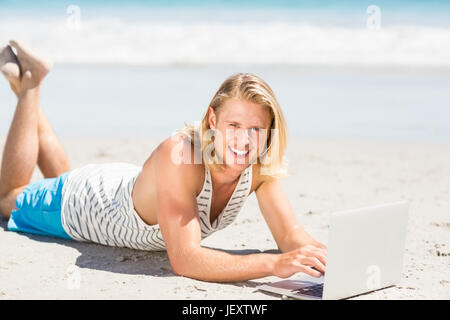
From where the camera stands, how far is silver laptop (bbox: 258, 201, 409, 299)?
2.61 meters

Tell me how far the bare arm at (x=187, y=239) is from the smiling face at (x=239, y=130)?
0.19m

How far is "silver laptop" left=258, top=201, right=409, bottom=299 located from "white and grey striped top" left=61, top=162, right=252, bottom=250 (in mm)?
527

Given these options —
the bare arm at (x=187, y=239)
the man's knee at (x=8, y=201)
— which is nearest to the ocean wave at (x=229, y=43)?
the man's knee at (x=8, y=201)

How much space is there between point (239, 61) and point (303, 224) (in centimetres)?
953

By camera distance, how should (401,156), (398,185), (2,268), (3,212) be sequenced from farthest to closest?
(401,156) < (398,185) < (3,212) < (2,268)

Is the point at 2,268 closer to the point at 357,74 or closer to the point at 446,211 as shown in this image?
the point at 446,211

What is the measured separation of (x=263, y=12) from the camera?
17.5 meters

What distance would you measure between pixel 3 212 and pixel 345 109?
5454 millimetres

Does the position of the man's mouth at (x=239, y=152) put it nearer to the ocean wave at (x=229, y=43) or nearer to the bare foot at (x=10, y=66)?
the bare foot at (x=10, y=66)

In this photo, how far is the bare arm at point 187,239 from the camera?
300 cm

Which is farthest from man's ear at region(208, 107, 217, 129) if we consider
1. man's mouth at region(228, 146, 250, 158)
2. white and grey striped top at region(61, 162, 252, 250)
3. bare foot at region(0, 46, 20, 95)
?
bare foot at region(0, 46, 20, 95)
